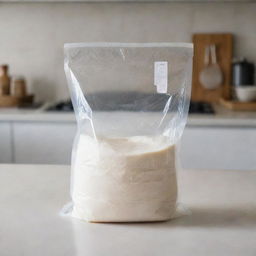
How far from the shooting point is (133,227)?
83 centimetres

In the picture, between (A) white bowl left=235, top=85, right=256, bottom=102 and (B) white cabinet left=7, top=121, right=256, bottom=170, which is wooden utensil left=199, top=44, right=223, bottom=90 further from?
(B) white cabinet left=7, top=121, right=256, bottom=170

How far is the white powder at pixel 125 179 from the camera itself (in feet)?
2.66

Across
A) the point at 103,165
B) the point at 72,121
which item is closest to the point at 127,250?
the point at 103,165

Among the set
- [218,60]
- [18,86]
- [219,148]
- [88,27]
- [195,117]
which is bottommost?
[219,148]

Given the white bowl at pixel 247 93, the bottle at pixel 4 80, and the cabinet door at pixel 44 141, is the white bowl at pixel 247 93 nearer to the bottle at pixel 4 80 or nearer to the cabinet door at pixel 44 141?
the cabinet door at pixel 44 141

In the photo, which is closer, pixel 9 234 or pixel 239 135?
pixel 9 234

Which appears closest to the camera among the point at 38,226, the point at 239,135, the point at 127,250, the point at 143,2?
the point at 127,250

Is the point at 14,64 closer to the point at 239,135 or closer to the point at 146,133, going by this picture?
the point at 239,135

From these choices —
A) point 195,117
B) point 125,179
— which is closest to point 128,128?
point 125,179

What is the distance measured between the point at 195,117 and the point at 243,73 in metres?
0.62

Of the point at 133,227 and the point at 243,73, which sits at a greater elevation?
the point at 243,73

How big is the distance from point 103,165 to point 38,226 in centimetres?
17

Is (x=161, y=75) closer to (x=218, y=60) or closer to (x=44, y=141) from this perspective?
(x=44, y=141)

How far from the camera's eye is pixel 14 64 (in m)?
2.83
